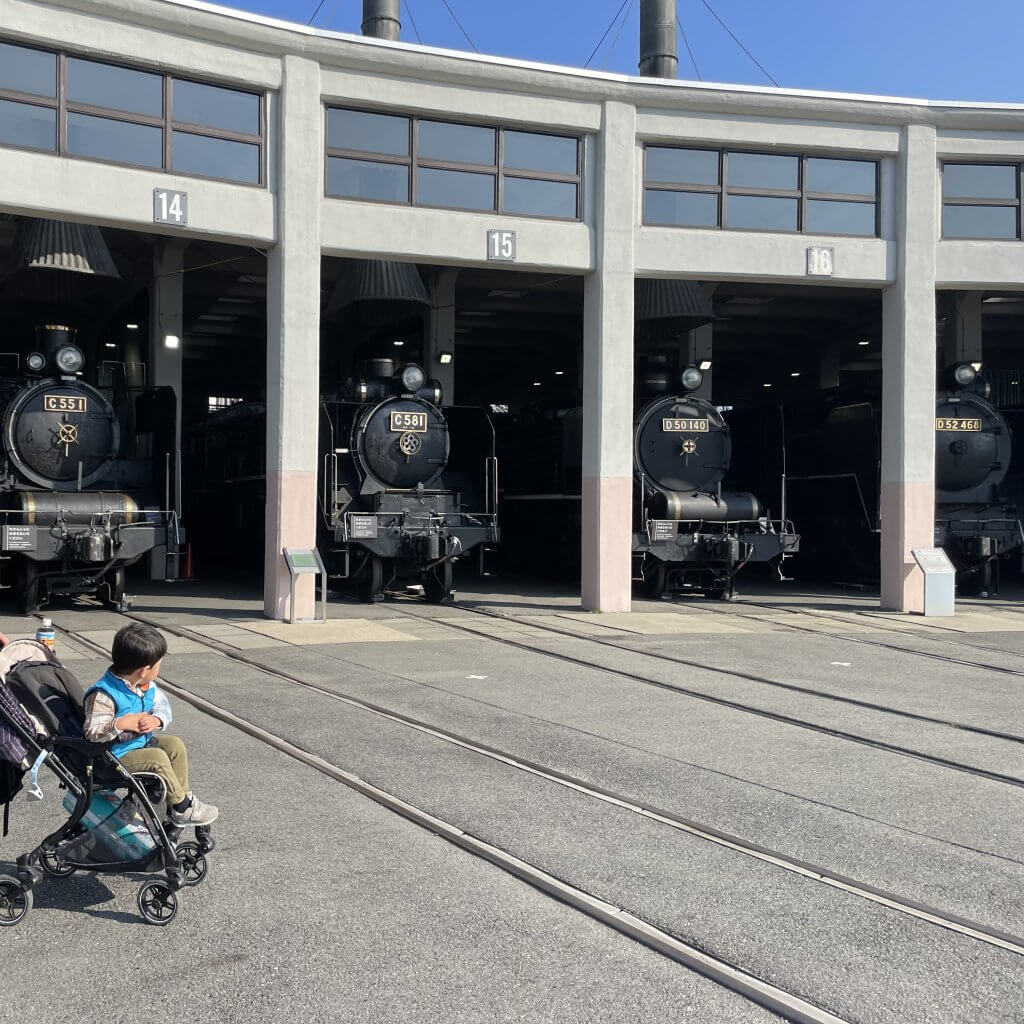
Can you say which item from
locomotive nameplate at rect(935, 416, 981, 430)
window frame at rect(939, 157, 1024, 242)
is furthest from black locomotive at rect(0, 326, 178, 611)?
locomotive nameplate at rect(935, 416, 981, 430)

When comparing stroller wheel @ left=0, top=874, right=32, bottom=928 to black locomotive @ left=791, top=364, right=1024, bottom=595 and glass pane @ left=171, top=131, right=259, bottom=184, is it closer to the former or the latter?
glass pane @ left=171, top=131, right=259, bottom=184

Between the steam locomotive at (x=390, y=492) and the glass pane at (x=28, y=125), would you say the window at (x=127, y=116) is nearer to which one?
the glass pane at (x=28, y=125)

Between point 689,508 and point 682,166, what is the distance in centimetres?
543

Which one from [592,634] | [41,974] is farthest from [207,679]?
[41,974]

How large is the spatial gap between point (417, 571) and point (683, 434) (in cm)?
513

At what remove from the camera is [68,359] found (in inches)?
653

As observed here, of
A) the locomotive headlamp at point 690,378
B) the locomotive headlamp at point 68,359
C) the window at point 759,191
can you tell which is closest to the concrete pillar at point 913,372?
the window at point 759,191

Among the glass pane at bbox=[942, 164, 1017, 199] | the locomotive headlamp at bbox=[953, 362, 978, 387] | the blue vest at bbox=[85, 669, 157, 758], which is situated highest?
the glass pane at bbox=[942, 164, 1017, 199]

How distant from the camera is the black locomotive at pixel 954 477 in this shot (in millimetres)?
19812

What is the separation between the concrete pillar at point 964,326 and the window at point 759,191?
6180mm

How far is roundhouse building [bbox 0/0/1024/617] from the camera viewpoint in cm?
1427

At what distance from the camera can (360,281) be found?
59.8ft

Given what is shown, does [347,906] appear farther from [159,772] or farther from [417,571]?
[417,571]

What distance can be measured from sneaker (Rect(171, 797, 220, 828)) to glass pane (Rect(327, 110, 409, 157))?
41.5 feet
